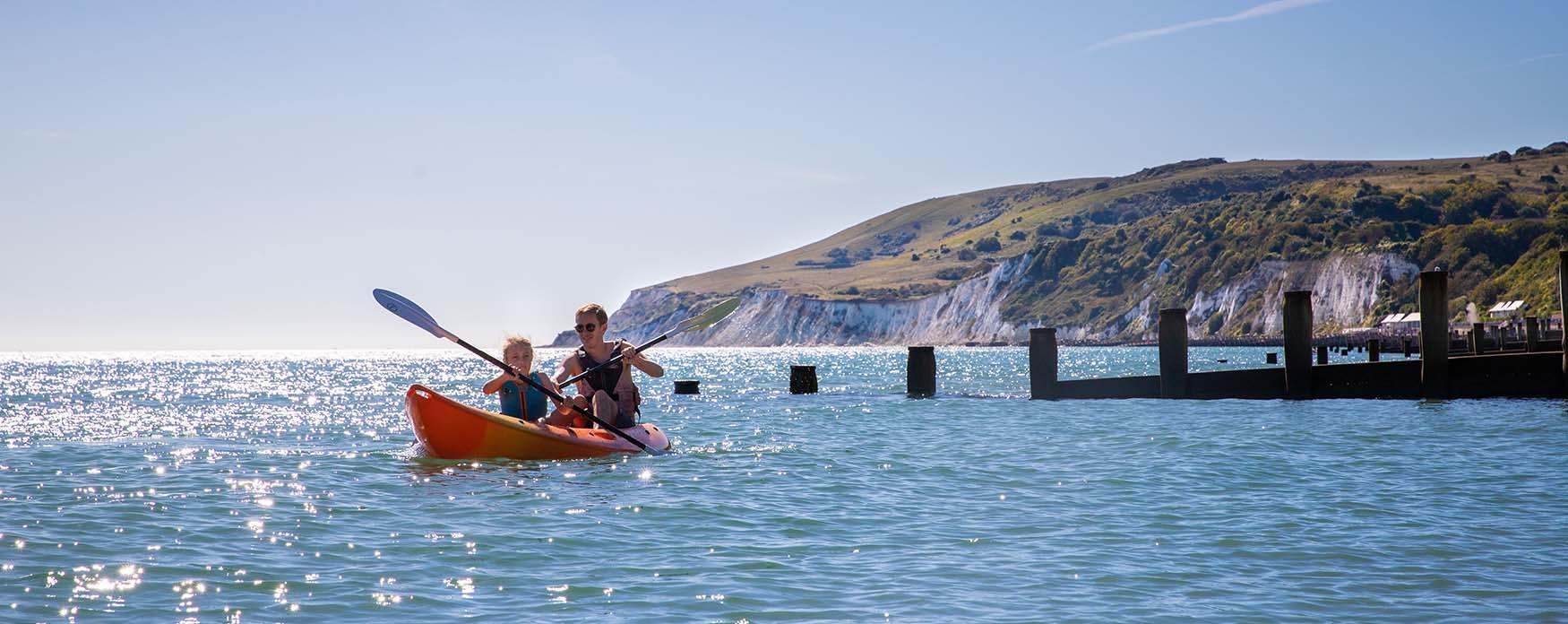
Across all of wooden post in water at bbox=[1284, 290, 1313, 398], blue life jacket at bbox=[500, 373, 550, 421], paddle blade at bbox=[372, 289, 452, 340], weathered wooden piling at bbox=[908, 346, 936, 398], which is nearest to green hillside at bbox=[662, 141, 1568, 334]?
weathered wooden piling at bbox=[908, 346, 936, 398]

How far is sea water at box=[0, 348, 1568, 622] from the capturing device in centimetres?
780

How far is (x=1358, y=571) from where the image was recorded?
8.63m

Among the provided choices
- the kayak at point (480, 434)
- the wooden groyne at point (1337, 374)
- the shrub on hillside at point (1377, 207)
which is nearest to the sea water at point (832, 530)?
the kayak at point (480, 434)

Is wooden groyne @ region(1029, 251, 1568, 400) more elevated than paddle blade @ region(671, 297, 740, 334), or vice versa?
paddle blade @ region(671, 297, 740, 334)

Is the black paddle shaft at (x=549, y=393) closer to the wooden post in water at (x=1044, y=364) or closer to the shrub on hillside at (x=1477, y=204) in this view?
the wooden post in water at (x=1044, y=364)

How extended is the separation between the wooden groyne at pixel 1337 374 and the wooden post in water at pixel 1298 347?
0.05 feet

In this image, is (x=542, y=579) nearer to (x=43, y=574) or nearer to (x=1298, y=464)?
(x=43, y=574)

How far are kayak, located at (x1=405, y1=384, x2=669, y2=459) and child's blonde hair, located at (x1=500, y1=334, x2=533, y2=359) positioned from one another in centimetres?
80

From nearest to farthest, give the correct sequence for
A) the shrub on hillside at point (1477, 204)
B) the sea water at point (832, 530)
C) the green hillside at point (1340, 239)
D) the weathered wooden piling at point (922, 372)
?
the sea water at point (832, 530), the weathered wooden piling at point (922, 372), the green hillside at point (1340, 239), the shrub on hillside at point (1477, 204)

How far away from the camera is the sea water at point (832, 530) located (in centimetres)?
780

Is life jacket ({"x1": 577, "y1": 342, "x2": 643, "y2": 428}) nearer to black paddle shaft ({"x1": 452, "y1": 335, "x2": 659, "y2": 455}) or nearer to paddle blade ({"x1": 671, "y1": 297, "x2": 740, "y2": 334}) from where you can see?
black paddle shaft ({"x1": 452, "y1": 335, "x2": 659, "y2": 455})

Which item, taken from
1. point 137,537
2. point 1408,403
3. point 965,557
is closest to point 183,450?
point 137,537

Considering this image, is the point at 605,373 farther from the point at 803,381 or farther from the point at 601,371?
the point at 803,381

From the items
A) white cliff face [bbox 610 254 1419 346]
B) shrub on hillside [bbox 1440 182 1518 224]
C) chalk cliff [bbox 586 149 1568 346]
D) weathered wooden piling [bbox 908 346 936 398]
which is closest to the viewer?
weathered wooden piling [bbox 908 346 936 398]
